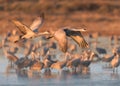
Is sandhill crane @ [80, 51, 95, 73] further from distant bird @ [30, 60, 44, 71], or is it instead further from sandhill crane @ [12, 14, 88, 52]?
sandhill crane @ [12, 14, 88, 52]

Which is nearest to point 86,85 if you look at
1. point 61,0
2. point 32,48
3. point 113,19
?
A: point 32,48

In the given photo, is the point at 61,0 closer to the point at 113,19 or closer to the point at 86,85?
the point at 113,19

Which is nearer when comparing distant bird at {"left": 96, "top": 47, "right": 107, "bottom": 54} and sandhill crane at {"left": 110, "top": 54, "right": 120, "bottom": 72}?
→ sandhill crane at {"left": 110, "top": 54, "right": 120, "bottom": 72}

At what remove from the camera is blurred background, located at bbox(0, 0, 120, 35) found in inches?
1091

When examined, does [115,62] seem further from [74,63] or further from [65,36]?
[65,36]

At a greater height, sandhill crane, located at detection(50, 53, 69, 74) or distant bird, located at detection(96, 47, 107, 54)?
distant bird, located at detection(96, 47, 107, 54)

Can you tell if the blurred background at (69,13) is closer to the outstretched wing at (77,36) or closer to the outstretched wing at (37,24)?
the outstretched wing at (37,24)

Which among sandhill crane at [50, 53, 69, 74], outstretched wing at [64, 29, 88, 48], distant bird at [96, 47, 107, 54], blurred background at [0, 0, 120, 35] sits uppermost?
blurred background at [0, 0, 120, 35]

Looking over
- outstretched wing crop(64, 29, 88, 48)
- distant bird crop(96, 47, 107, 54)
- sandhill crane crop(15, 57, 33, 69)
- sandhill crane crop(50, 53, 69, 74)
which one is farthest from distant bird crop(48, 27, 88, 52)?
distant bird crop(96, 47, 107, 54)

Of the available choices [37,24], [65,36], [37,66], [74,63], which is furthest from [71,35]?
[74,63]

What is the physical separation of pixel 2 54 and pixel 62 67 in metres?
4.16

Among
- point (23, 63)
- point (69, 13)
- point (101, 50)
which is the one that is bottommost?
point (23, 63)

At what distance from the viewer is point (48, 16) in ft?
97.1

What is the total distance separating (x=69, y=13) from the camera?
99.2 ft
